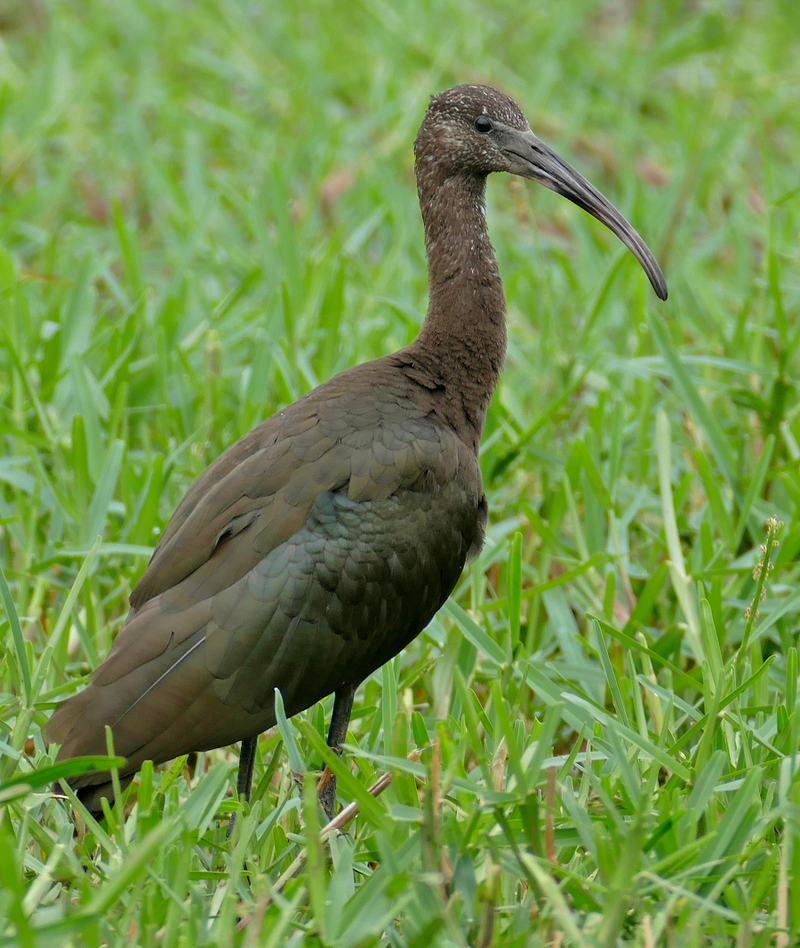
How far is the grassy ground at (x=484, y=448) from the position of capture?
7.14 ft

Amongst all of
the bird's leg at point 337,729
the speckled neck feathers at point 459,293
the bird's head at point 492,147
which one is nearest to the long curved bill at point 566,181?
the bird's head at point 492,147

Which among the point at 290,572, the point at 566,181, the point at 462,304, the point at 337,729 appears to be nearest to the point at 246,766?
the point at 337,729

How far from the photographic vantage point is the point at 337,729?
288 cm

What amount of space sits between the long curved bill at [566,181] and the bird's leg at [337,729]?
50.6 inches

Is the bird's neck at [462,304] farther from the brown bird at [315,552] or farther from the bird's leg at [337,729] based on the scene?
the bird's leg at [337,729]

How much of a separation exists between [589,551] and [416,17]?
428 centimetres

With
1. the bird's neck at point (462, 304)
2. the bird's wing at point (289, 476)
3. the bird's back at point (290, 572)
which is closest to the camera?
the bird's back at point (290, 572)

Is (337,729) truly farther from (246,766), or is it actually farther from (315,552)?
(315,552)

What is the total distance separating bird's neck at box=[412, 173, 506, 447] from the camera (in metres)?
3.15

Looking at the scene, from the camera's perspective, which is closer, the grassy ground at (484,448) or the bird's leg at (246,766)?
the grassy ground at (484,448)

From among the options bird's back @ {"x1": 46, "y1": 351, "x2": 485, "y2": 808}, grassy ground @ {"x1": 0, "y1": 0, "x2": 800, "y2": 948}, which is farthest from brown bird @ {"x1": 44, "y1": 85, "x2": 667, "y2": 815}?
grassy ground @ {"x1": 0, "y1": 0, "x2": 800, "y2": 948}

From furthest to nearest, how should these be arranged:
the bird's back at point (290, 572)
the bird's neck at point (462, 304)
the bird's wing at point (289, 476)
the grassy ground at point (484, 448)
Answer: the bird's neck at point (462, 304), the bird's wing at point (289, 476), the bird's back at point (290, 572), the grassy ground at point (484, 448)

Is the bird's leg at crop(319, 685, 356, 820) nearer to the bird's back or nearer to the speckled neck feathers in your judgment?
the bird's back

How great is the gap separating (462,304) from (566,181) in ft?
1.40
